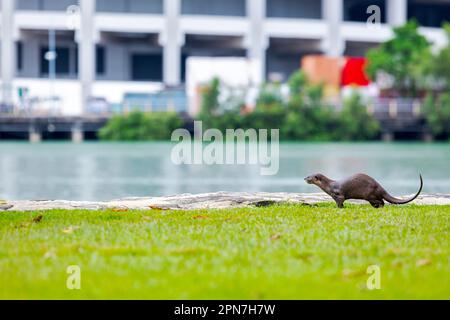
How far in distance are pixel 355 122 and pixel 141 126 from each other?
12.8 m

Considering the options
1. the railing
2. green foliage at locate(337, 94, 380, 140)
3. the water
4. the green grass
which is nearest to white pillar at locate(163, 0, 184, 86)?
green foliage at locate(337, 94, 380, 140)

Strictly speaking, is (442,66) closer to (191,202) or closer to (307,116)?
(307,116)

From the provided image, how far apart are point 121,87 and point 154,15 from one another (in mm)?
6167

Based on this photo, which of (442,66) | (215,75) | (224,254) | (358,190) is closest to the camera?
(224,254)

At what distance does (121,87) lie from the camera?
67.2 meters

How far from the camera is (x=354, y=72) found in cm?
6506

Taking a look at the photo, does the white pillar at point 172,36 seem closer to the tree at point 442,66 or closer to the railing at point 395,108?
the railing at point 395,108

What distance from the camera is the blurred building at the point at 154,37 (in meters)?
63.6

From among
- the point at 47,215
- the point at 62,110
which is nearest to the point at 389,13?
the point at 62,110

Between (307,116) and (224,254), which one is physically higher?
(307,116)

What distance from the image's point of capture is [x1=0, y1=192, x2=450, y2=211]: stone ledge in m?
11.7

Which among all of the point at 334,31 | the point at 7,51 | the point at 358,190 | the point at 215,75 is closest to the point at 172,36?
the point at 215,75
